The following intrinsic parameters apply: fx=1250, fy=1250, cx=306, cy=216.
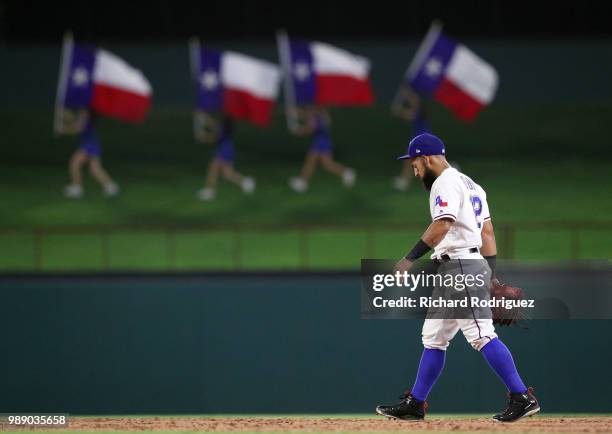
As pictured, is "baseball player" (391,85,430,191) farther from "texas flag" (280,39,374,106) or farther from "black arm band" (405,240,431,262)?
"black arm band" (405,240,431,262)

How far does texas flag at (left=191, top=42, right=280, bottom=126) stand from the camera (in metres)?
21.1

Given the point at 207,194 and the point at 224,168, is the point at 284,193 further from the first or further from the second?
the point at 207,194

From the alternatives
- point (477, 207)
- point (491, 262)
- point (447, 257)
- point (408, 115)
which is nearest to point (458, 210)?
point (477, 207)

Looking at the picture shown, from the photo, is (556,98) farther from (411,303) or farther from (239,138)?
(411,303)

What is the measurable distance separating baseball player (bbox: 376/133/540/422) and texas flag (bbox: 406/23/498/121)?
36.0 ft

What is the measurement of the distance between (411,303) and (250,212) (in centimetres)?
881

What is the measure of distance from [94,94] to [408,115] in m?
5.54

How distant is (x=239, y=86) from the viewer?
21.2m

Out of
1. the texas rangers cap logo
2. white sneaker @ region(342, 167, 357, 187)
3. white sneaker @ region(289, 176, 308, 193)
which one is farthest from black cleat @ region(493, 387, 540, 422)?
white sneaker @ region(342, 167, 357, 187)

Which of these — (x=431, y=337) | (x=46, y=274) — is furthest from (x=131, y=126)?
(x=431, y=337)

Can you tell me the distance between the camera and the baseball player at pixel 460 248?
8.88 meters

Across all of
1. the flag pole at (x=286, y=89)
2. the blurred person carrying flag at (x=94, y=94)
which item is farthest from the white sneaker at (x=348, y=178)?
the blurred person carrying flag at (x=94, y=94)

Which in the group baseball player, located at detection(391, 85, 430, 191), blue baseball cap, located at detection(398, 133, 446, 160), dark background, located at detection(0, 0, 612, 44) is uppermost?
dark background, located at detection(0, 0, 612, 44)

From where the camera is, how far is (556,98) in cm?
2503
